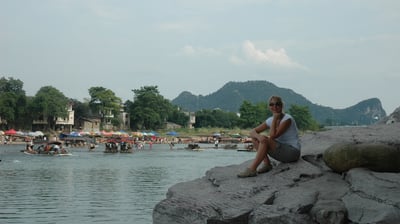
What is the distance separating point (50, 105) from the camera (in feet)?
373

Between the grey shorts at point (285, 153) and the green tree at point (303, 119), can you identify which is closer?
the grey shorts at point (285, 153)

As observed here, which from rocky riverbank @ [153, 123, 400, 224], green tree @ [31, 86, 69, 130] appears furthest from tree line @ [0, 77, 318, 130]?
rocky riverbank @ [153, 123, 400, 224]

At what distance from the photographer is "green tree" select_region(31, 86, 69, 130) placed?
111250 mm

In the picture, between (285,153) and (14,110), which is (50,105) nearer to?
(14,110)

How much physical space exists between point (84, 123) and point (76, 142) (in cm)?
3768

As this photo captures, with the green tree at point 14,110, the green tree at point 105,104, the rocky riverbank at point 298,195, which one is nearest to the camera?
the rocky riverbank at point 298,195

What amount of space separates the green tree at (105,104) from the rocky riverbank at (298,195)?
122 m

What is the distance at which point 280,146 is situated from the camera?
10.0 meters

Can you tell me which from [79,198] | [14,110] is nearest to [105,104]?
[14,110]

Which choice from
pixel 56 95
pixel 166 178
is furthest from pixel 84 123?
pixel 166 178

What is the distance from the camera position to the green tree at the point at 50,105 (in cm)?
11125

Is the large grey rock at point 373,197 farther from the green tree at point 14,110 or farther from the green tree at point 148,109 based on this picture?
the green tree at point 148,109

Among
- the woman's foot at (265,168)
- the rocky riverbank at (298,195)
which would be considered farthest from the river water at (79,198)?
the woman's foot at (265,168)

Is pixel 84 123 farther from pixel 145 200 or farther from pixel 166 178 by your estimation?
pixel 145 200
